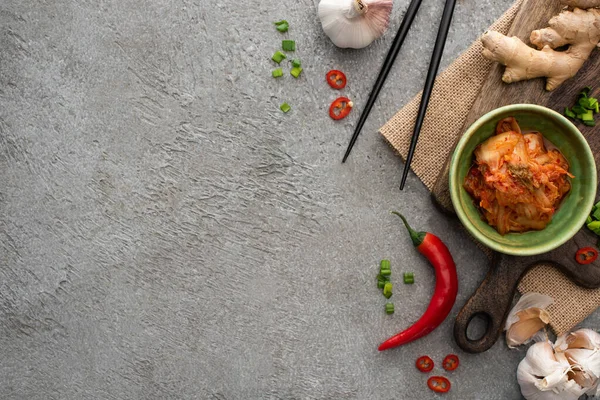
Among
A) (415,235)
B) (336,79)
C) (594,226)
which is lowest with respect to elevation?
(415,235)

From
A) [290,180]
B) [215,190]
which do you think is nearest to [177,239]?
[215,190]

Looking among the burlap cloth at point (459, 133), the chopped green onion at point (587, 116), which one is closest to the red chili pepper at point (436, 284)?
the burlap cloth at point (459, 133)

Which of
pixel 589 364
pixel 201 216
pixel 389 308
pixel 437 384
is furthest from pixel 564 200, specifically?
pixel 201 216

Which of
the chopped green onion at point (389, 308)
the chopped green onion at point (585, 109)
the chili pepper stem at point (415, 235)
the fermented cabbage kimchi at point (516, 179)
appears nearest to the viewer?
the fermented cabbage kimchi at point (516, 179)

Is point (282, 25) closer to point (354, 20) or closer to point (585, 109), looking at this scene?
point (354, 20)

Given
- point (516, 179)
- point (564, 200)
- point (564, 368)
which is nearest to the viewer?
point (516, 179)

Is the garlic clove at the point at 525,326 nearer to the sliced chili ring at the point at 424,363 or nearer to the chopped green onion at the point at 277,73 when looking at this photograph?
the sliced chili ring at the point at 424,363
